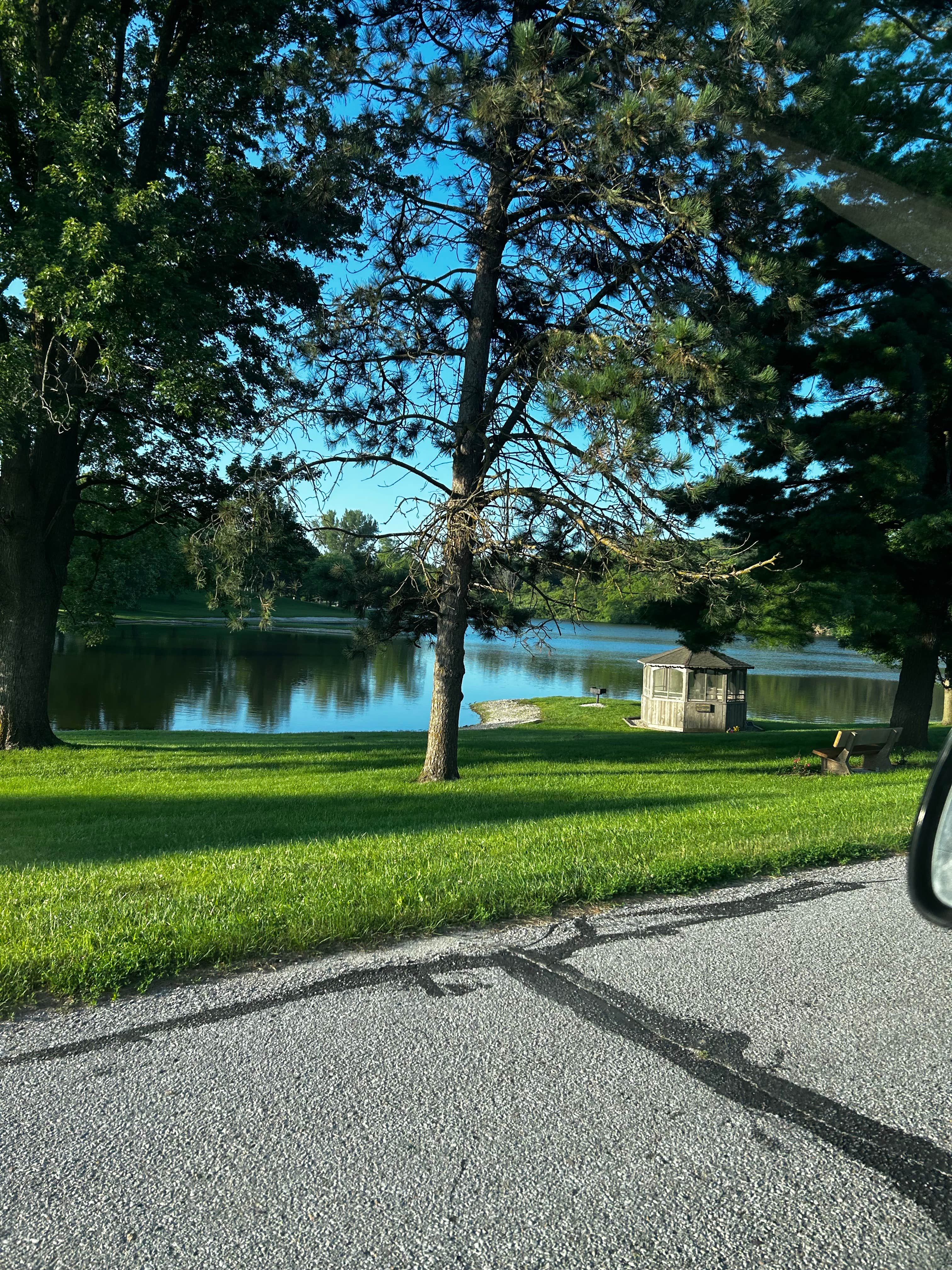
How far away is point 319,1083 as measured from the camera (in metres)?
2.88

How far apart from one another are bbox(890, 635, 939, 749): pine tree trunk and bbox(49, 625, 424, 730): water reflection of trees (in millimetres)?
9717

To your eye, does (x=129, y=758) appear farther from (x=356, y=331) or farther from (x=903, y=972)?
(x=903, y=972)

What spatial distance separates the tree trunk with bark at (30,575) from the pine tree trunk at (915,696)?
580 inches

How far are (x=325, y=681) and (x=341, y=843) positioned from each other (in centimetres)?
3234

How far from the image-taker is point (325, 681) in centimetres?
3844

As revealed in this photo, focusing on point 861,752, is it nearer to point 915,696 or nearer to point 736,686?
point 915,696

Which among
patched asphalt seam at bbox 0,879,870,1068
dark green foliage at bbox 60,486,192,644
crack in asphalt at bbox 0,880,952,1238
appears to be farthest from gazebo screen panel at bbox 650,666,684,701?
crack in asphalt at bbox 0,880,952,1238

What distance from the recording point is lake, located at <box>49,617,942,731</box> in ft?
89.5

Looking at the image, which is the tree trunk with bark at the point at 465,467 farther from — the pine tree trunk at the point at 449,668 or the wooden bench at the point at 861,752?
the wooden bench at the point at 861,752

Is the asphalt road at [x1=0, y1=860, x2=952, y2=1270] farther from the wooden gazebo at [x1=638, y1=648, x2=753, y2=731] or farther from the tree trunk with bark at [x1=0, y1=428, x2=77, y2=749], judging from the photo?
the wooden gazebo at [x1=638, y1=648, x2=753, y2=731]

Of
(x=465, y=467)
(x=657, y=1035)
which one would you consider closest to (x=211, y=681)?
(x=465, y=467)

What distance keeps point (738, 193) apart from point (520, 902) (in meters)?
8.37

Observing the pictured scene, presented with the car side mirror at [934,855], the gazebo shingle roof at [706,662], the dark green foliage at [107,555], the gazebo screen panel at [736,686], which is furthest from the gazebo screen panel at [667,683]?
the car side mirror at [934,855]

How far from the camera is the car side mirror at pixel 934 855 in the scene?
1.94 metres
